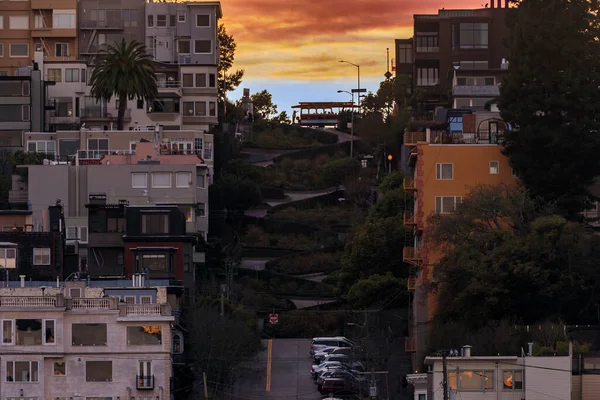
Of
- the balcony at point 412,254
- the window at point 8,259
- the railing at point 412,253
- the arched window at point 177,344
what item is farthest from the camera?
the window at point 8,259

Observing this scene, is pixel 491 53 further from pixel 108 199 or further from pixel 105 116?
pixel 108 199

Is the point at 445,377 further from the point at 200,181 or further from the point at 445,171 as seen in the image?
the point at 200,181

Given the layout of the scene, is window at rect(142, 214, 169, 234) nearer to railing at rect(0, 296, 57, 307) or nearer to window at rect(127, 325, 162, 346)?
railing at rect(0, 296, 57, 307)

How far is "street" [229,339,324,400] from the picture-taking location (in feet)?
353

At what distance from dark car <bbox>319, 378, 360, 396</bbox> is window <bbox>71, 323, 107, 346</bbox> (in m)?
12.8

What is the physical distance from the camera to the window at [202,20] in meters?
181

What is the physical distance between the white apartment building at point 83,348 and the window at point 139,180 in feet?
123

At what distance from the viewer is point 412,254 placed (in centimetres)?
12056

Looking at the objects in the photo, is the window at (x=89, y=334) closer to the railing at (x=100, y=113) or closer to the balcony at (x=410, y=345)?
the balcony at (x=410, y=345)

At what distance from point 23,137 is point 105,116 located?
388 inches

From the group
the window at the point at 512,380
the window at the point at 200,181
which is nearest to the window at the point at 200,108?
Result: the window at the point at 200,181

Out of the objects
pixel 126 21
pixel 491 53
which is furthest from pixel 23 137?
pixel 491 53

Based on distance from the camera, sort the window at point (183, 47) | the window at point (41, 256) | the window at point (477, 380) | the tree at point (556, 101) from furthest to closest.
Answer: the window at point (183, 47), the window at point (41, 256), the tree at point (556, 101), the window at point (477, 380)

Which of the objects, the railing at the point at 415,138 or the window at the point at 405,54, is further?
the window at the point at 405,54
